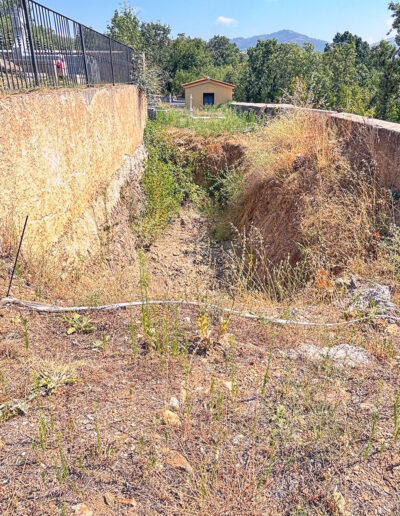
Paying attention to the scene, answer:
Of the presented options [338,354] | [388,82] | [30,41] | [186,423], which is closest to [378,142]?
[338,354]

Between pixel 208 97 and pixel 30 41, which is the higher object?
pixel 30 41

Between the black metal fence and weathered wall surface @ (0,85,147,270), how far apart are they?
1.22 ft

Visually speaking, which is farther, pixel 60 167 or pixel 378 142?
pixel 378 142

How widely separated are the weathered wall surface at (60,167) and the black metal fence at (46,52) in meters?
0.37

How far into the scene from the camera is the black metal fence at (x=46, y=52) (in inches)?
144

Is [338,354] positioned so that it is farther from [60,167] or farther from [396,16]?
[396,16]

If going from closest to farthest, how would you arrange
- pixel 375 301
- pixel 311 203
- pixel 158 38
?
pixel 375 301
pixel 311 203
pixel 158 38

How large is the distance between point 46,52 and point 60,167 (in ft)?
6.12

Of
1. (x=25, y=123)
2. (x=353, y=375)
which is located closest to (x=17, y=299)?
(x=25, y=123)

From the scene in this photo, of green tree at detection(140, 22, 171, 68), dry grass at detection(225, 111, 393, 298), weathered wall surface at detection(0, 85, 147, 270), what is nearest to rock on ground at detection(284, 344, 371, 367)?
dry grass at detection(225, 111, 393, 298)

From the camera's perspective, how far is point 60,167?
4051 millimetres

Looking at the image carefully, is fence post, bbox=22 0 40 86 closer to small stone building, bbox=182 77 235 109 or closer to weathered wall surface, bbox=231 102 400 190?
weathered wall surface, bbox=231 102 400 190

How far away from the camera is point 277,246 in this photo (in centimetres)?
623

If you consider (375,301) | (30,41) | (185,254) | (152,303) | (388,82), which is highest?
(388,82)
